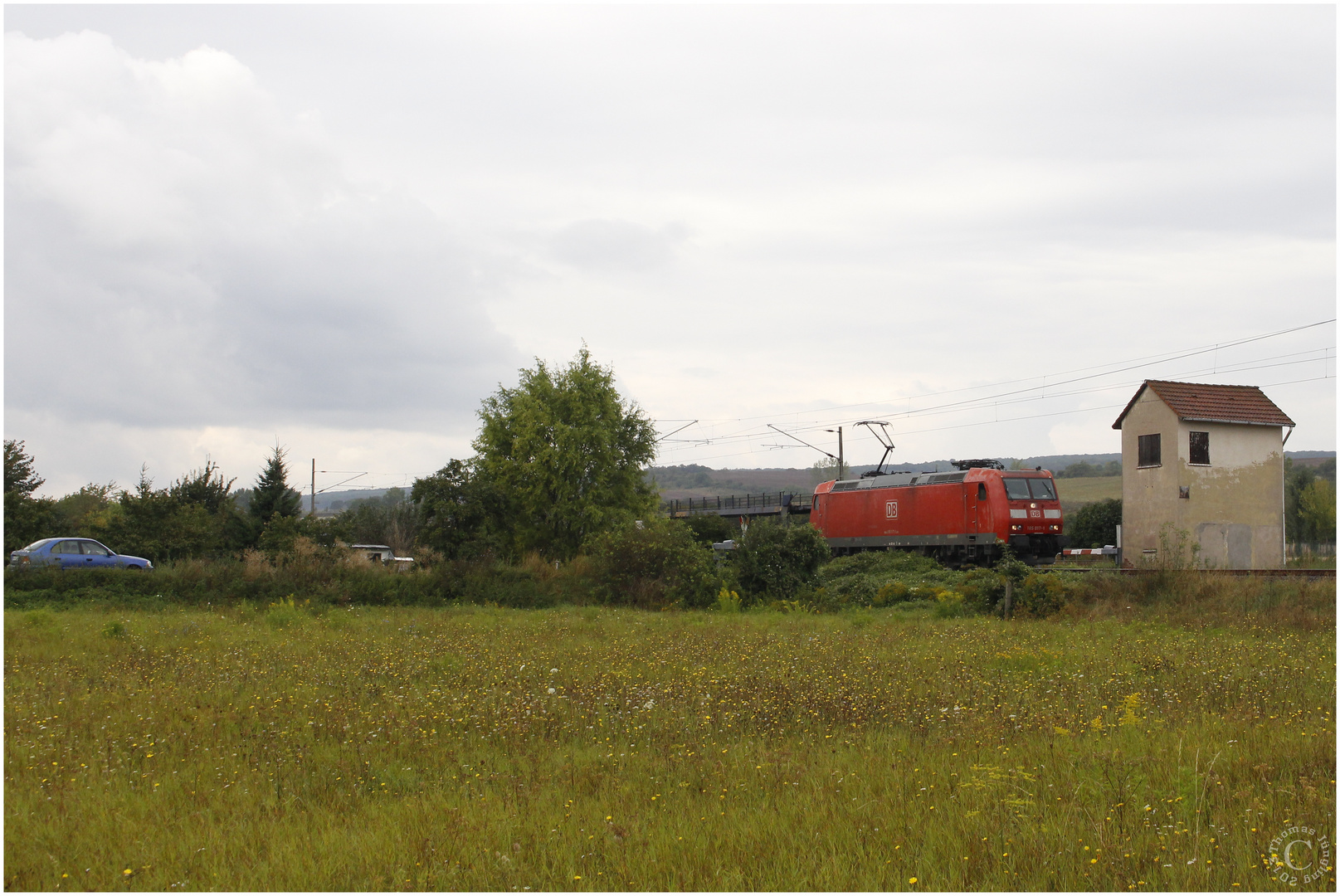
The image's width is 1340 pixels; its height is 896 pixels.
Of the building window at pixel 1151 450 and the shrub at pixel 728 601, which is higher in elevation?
the building window at pixel 1151 450

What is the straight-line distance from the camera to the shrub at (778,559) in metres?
27.3

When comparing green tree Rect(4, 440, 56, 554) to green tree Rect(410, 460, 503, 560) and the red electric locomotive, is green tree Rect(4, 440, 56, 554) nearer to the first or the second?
green tree Rect(410, 460, 503, 560)

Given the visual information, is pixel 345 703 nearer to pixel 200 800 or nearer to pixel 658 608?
pixel 200 800

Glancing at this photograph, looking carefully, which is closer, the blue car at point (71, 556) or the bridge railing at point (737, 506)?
the blue car at point (71, 556)

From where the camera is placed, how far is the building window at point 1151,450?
34.8 metres

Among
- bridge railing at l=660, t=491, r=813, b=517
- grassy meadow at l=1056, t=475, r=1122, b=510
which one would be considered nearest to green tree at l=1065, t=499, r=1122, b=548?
bridge railing at l=660, t=491, r=813, b=517

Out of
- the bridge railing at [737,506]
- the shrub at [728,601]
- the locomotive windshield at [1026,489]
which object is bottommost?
the shrub at [728,601]

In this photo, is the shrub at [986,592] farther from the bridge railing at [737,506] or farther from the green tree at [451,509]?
the bridge railing at [737,506]

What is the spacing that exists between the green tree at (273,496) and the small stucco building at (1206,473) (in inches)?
1424

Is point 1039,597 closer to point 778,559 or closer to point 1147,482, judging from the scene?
point 778,559

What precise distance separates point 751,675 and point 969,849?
20.9ft

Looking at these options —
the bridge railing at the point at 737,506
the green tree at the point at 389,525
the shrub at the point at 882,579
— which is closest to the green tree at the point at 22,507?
the green tree at the point at 389,525

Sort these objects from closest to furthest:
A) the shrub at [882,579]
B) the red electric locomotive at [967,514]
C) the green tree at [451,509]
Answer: the shrub at [882,579]
the red electric locomotive at [967,514]
the green tree at [451,509]

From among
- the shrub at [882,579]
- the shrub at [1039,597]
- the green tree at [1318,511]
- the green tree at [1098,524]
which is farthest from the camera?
the green tree at [1318,511]
